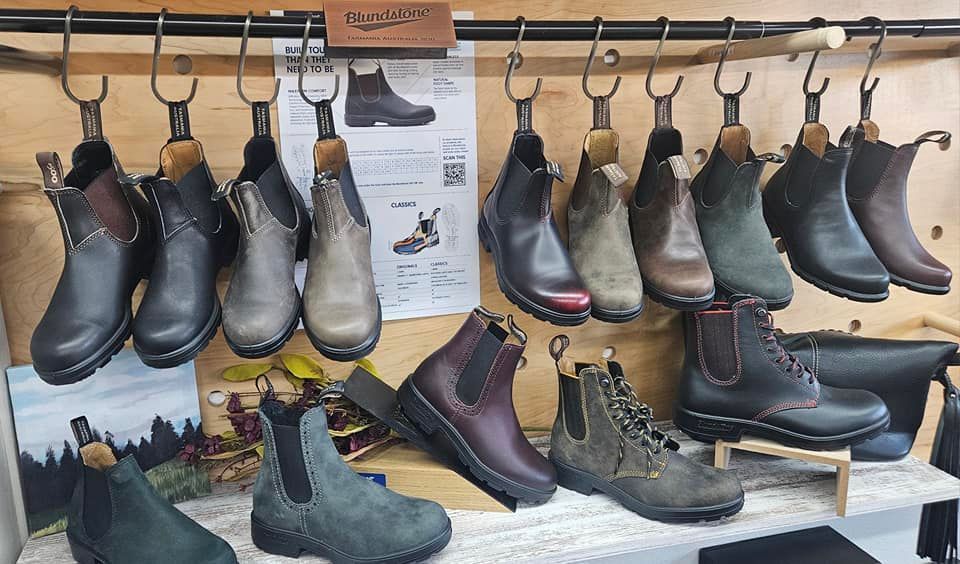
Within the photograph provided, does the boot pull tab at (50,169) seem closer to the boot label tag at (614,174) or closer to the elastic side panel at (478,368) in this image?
the elastic side panel at (478,368)

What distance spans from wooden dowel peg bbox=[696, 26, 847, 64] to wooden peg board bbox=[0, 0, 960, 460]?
9 cm

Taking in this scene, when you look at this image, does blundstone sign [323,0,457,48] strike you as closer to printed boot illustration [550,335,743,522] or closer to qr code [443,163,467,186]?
qr code [443,163,467,186]

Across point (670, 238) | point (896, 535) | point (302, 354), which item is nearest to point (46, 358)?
point (302, 354)

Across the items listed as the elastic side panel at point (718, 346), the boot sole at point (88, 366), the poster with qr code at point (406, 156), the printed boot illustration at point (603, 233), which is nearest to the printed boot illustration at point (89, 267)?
the boot sole at point (88, 366)

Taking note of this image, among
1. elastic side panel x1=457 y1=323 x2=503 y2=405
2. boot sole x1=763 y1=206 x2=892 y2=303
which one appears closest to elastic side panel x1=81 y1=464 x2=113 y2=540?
elastic side panel x1=457 y1=323 x2=503 y2=405

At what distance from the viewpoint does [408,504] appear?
888mm

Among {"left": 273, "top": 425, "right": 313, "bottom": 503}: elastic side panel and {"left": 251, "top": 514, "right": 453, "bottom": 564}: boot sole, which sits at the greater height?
{"left": 273, "top": 425, "right": 313, "bottom": 503}: elastic side panel

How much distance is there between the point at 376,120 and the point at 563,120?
0.28 meters

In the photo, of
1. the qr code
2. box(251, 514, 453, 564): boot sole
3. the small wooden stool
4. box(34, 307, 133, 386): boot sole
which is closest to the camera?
box(34, 307, 133, 386): boot sole

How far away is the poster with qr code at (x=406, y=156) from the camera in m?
0.99

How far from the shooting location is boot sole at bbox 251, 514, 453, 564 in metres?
0.85

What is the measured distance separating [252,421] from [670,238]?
63 centimetres

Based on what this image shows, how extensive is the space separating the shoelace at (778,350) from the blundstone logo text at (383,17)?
60cm

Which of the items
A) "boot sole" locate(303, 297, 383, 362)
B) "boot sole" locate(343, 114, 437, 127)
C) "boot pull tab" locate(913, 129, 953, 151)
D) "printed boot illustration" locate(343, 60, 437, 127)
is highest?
"printed boot illustration" locate(343, 60, 437, 127)
